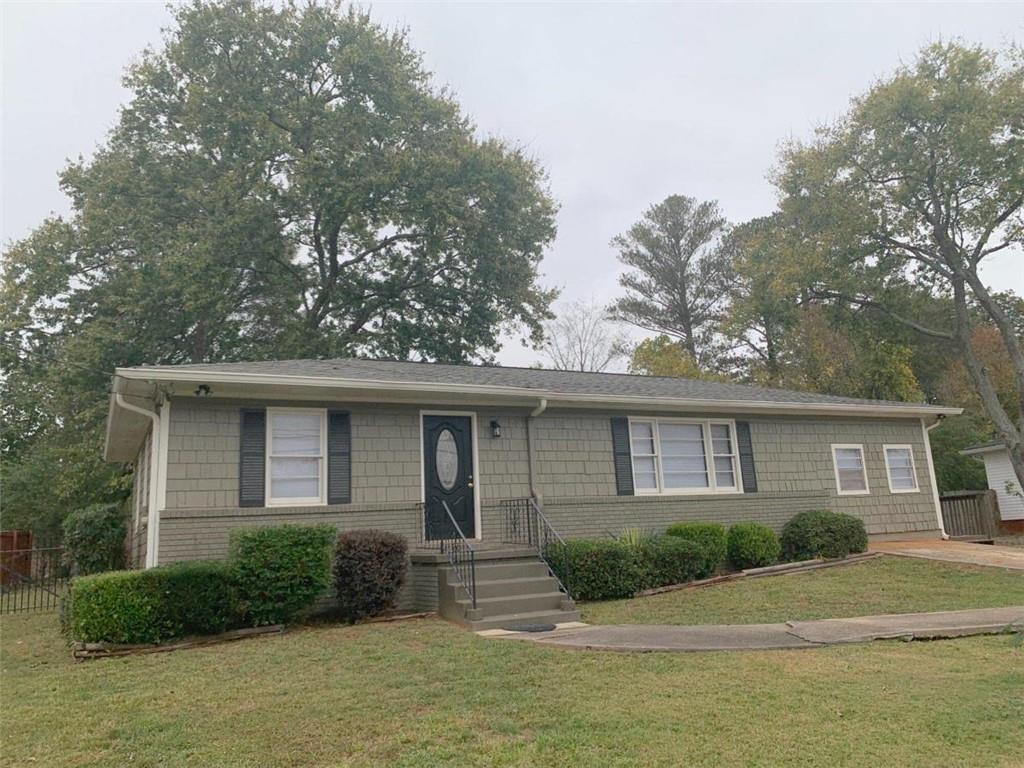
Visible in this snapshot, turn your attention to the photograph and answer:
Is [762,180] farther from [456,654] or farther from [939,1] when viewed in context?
[456,654]

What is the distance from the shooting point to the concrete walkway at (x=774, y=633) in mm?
6668

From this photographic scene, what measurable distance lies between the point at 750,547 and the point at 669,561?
2.03 m

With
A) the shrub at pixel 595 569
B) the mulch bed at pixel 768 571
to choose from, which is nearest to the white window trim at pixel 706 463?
the mulch bed at pixel 768 571

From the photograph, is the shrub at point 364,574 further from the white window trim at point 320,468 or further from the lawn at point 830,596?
the lawn at point 830,596

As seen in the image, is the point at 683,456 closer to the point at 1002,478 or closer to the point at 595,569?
the point at 595,569

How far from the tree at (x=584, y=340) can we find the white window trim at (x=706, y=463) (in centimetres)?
1967

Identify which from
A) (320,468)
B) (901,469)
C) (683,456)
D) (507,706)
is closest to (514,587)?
(320,468)

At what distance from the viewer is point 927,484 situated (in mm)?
15078

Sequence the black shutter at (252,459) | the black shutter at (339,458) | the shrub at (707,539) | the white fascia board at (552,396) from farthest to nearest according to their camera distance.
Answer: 1. the shrub at (707,539)
2. the black shutter at (339,458)
3. the black shutter at (252,459)
4. the white fascia board at (552,396)

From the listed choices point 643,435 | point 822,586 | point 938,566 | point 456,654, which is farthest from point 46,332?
point 938,566

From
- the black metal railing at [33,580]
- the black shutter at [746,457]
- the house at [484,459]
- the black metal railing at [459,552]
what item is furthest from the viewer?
the black metal railing at [33,580]

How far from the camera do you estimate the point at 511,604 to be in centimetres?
852

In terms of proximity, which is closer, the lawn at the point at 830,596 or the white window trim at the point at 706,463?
the lawn at the point at 830,596

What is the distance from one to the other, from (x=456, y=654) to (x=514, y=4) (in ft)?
42.1
